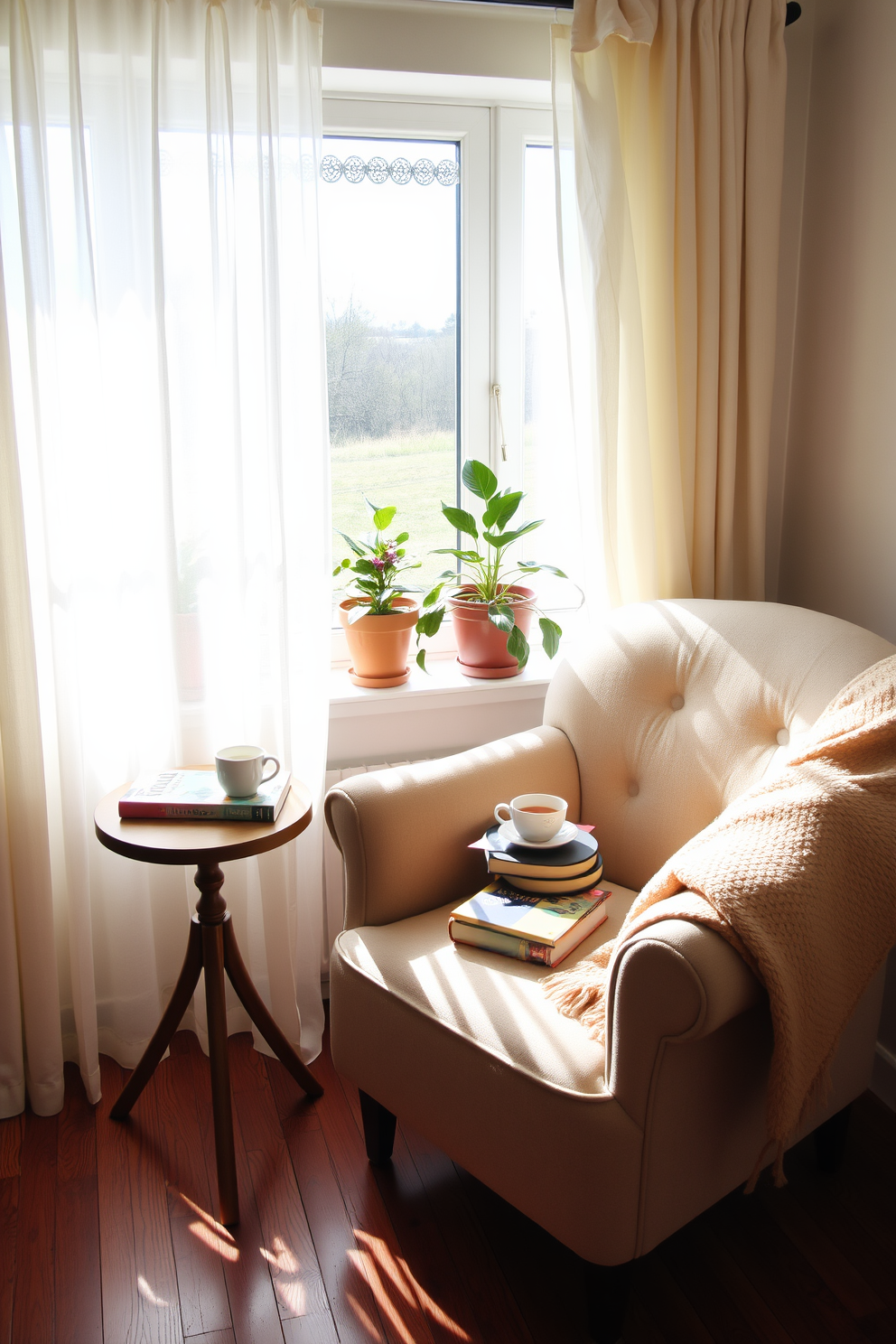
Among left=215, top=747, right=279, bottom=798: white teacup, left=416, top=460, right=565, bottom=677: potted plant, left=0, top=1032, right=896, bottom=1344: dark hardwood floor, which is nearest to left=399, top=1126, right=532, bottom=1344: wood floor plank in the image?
left=0, top=1032, right=896, bottom=1344: dark hardwood floor

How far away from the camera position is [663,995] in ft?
3.91

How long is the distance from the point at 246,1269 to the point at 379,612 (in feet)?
3.89

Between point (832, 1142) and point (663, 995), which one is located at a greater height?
point (663, 995)

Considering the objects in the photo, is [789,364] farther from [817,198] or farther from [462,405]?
[462,405]

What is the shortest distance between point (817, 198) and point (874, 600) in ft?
2.81

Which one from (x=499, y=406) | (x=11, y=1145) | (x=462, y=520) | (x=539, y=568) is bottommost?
(x=11, y=1145)

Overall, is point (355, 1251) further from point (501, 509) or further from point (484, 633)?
point (501, 509)

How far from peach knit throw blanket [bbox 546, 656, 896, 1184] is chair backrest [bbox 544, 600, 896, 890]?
0.19 m

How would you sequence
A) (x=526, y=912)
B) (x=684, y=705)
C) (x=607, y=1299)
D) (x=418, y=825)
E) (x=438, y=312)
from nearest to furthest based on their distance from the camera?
(x=607, y=1299) < (x=526, y=912) < (x=418, y=825) < (x=684, y=705) < (x=438, y=312)

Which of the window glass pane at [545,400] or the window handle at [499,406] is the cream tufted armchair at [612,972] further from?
the window handle at [499,406]

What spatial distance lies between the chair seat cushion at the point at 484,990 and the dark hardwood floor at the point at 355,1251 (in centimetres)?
42

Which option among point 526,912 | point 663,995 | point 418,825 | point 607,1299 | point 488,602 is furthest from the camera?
point 488,602

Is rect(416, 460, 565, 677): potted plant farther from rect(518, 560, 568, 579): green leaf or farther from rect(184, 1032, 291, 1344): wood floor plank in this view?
rect(184, 1032, 291, 1344): wood floor plank

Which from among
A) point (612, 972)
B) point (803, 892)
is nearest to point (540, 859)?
point (612, 972)
